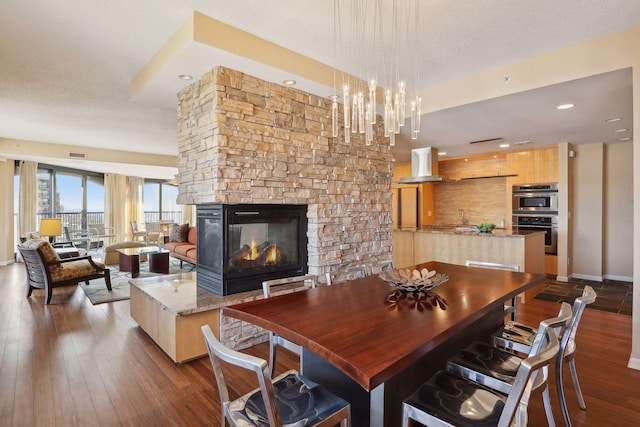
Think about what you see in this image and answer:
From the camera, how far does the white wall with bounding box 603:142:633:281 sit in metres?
5.74

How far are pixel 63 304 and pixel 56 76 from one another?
2.98 metres

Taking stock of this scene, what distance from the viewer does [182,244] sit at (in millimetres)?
7461

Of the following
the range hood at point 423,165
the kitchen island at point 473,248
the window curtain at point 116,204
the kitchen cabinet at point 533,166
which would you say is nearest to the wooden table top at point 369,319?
the kitchen island at point 473,248

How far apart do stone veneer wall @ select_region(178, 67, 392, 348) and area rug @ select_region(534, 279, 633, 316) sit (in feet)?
9.48

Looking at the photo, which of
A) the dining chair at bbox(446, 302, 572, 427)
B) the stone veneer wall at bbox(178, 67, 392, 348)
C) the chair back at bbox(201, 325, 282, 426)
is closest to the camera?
the chair back at bbox(201, 325, 282, 426)

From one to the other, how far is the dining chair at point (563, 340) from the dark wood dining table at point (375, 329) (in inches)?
8.8

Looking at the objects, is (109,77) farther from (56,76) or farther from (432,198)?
(432,198)

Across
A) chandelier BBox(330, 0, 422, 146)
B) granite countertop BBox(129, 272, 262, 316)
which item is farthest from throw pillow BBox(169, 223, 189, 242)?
chandelier BBox(330, 0, 422, 146)

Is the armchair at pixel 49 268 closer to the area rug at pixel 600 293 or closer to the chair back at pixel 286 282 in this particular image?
the chair back at pixel 286 282

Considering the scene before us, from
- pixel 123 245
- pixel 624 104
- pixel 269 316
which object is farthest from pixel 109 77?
pixel 624 104

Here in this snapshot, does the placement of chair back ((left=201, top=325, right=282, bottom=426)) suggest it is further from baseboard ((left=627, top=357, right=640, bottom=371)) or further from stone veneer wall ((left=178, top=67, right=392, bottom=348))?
baseboard ((left=627, top=357, right=640, bottom=371))

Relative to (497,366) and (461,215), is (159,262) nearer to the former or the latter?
(497,366)

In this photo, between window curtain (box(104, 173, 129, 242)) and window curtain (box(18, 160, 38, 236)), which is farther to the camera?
window curtain (box(104, 173, 129, 242))

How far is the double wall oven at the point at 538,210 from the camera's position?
608 centimetres
